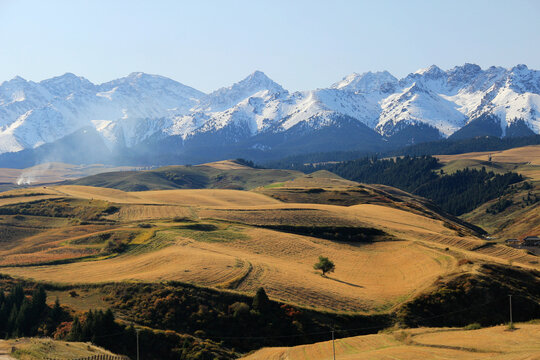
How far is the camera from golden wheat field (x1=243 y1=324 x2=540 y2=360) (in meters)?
54.6

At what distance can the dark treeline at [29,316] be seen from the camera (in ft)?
235

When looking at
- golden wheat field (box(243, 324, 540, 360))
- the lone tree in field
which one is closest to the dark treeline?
golden wheat field (box(243, 324, 540, 360))

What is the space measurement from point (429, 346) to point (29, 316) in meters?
51.9

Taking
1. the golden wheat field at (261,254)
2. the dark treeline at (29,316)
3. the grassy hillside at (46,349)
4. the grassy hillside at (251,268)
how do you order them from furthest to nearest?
the golden wheat field at (261,254) < the grassy hillside at (251,268) < the dark treeline at (29,316) < the grassy hillside at (46,349)

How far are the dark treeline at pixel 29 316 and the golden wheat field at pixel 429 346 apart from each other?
2771cm

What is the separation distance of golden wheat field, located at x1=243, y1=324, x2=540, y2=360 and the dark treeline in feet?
90.9

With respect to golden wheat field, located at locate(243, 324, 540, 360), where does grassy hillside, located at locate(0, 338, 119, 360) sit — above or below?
above

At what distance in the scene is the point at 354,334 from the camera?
71.8 meters

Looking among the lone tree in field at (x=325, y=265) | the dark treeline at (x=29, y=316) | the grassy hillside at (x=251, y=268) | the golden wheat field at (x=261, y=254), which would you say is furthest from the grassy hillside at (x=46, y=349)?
the lone tree in field at (x=325, y=265)

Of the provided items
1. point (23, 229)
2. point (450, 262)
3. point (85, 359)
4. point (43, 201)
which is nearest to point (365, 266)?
point (450, 262)

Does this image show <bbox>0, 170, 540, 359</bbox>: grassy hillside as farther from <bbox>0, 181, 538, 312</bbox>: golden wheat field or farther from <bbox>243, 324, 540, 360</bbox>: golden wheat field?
<bbox>243, 324, 540, 360</bbox>: golden wheat field

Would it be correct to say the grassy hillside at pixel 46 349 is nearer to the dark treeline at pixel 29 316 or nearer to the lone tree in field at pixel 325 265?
the dark treeline at pixel 29 316

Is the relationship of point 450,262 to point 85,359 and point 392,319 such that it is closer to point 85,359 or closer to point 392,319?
point 392,319

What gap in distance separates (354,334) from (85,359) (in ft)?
113
